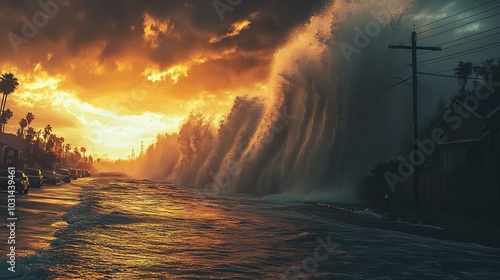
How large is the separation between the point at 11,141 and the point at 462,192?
109095 mm

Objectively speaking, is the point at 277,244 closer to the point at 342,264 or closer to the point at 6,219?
the point at 342,264

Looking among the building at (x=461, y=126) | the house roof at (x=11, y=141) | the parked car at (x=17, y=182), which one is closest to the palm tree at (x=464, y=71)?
the building at (x=461, y=126)

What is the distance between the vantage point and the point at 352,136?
3850 centimetres

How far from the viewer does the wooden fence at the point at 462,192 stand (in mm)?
20562

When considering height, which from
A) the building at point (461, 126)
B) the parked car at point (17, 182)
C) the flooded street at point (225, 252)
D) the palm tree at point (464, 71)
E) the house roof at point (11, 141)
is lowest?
the flooded street at point (225, 252)

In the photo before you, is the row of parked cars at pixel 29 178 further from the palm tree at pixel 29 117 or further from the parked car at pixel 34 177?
the palm tree at pixel 29 117

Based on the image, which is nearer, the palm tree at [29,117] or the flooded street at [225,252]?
the flooded street at [225,252]

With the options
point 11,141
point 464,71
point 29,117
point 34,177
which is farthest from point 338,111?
point 29,117

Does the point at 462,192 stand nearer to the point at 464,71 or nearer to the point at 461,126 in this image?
the point at 461,126

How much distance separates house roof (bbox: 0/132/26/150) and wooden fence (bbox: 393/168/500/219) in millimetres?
94565

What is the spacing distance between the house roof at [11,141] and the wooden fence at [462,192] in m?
94.6

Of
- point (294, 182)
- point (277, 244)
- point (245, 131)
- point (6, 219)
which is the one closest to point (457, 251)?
point (277, 244)

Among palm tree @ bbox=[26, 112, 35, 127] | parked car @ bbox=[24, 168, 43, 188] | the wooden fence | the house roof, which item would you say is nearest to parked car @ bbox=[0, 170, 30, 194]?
parked car @ bbox=[24, 168, 43, 188]

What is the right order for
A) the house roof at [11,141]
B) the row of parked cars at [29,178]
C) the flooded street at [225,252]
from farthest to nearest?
the house roof at [11,141] < the row of parked cars at [29,178] < the flooded street at [225,252]
